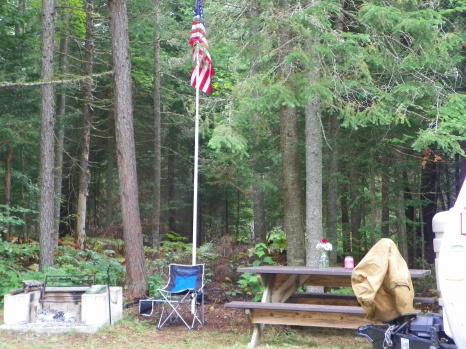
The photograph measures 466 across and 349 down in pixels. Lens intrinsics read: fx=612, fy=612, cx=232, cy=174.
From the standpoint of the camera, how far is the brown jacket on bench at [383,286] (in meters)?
5.03

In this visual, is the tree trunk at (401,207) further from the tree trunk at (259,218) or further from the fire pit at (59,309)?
the fire pit at (59,309)

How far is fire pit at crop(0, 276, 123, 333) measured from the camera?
7.84 m

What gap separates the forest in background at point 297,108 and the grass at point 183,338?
67.6 inches

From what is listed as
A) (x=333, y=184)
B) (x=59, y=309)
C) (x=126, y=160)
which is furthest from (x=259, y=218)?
(x=59, y=309)

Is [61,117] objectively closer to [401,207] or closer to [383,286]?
[401,207]

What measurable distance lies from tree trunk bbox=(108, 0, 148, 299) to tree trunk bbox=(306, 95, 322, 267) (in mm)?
2847

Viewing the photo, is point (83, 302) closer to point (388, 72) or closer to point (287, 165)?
point (287, 165)

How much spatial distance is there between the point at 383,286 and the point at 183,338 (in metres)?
3.43

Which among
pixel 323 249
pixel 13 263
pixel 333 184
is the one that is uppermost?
pixel 333 184

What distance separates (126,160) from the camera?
10.1m

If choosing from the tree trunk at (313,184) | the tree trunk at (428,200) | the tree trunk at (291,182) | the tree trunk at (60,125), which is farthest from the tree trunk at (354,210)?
the tree trunk at (60,125)

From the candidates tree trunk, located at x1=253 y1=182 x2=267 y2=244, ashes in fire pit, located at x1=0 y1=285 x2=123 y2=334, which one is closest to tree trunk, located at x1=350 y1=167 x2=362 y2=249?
tree trunk, located at x1=253 y1=182 x2=267 y2=244

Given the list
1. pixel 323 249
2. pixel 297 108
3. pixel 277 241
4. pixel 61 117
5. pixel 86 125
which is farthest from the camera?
pixel 86 125

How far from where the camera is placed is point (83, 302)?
8023 mm
